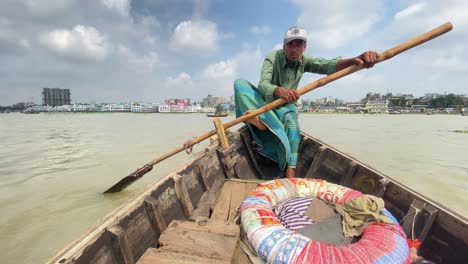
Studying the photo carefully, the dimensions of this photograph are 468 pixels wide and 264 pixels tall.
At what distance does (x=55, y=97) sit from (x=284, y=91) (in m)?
193

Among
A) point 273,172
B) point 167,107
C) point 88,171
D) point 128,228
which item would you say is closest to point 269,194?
point 128,228

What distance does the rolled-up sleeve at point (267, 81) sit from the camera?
4047mm

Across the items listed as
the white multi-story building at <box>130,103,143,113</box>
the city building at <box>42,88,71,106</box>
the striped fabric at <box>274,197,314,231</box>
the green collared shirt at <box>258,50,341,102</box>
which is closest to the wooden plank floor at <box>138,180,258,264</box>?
the striped fabric at <box>274,197,314,231</box>

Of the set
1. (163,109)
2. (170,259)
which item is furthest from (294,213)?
(163,109)

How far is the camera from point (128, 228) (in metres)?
1.96

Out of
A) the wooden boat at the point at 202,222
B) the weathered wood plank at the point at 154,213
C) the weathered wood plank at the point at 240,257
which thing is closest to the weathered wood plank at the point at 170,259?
the wooden boat at the point at 202,222

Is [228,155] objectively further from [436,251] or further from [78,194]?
[78,194]

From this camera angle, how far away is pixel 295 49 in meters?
3.96

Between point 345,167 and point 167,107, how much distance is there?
128 m

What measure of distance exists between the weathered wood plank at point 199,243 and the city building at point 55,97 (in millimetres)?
189095

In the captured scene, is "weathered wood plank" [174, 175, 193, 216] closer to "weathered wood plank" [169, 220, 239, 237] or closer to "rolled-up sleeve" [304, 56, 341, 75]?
"weathered wood plank" [169, 220, 239, 237]

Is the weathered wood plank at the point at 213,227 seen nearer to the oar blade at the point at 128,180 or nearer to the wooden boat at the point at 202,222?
the wooden boat at the point at 202,222

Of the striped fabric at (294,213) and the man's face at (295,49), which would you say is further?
the man's face at (295,49)

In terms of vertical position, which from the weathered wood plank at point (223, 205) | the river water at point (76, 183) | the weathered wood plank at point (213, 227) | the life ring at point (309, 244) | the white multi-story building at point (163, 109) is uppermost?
the white multi-story building at point (163, 109)
